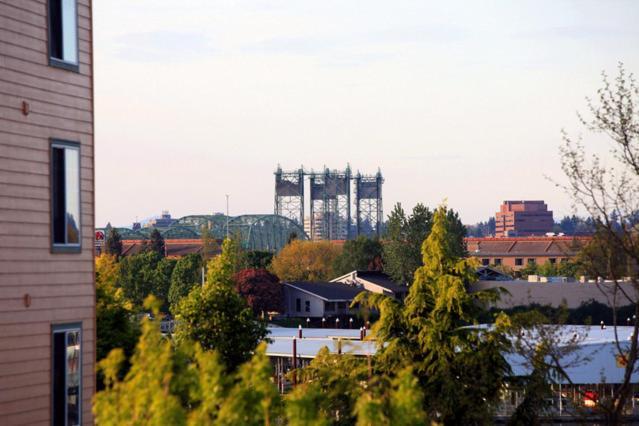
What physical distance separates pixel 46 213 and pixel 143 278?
7359cm

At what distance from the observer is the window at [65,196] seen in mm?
13438

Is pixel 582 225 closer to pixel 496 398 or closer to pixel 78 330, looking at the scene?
pixel 496 398

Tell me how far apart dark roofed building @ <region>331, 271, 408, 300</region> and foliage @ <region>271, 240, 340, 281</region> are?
30.1ft

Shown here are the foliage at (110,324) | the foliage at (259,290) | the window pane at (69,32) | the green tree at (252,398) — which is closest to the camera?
the green tree at (252,398)

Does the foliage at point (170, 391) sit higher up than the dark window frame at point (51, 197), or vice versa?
the dark window frame at point (51, 197)

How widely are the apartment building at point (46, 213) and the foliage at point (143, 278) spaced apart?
224ft

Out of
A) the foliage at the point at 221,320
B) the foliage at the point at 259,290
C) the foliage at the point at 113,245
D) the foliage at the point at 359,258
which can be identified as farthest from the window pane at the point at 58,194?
the foliage at the point at 113,245

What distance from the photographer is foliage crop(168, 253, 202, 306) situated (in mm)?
79700

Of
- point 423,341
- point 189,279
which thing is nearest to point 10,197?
point 423,341

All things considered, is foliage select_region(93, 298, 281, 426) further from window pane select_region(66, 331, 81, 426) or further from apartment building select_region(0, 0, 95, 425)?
window pane select_region(66, 331, 81, 426)

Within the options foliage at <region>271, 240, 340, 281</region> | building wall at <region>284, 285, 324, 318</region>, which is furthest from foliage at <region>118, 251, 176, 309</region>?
foliage at <region>271, 240, 340, 281</region>

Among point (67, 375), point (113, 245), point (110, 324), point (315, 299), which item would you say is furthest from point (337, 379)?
point (113, 245)

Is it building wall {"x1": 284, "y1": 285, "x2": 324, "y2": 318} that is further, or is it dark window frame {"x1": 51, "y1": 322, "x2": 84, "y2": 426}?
building wall {"x1": 284, "y1": 285, "x2": 324, "y2": 318}

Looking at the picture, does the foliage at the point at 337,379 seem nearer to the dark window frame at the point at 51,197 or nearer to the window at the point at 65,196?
the dark window frame at the point at 51,197
